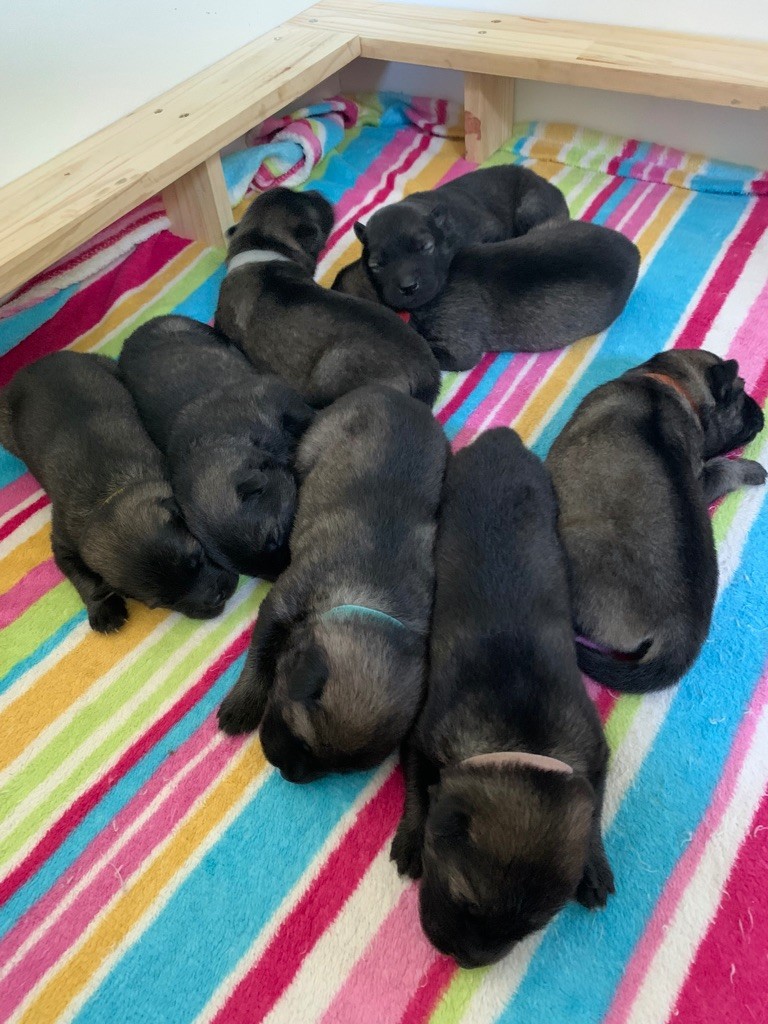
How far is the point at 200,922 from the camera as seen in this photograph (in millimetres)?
2279

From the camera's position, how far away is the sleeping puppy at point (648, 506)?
8.35ft

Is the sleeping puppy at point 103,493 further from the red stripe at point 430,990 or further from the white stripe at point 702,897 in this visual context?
the white stripe at point 702,897

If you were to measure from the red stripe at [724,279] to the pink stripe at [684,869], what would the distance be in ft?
6.30

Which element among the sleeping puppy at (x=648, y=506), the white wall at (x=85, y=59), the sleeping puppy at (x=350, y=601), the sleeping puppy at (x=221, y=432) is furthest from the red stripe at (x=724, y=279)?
the white wall at (x=85, y=59)

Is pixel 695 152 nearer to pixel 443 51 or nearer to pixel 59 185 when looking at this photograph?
pixel 443 51

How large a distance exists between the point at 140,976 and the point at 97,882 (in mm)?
326

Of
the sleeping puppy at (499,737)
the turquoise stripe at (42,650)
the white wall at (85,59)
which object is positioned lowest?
the turquoise stripe at (42,650)

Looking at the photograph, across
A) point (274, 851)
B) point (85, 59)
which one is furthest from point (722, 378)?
point (85, 59)

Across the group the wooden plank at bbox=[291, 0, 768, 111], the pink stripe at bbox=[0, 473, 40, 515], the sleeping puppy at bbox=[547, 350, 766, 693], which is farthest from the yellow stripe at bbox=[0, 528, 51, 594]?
the wooden plank at bbox=[291, 0, 768, 111]

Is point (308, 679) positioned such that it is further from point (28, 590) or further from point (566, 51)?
point (566, 51)

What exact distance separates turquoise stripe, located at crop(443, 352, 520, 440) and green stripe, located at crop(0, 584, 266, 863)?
1.20 meters

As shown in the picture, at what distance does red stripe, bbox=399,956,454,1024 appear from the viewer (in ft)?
6.83

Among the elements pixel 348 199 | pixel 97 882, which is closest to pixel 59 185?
pixel 348 199

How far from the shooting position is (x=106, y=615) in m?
3.00
